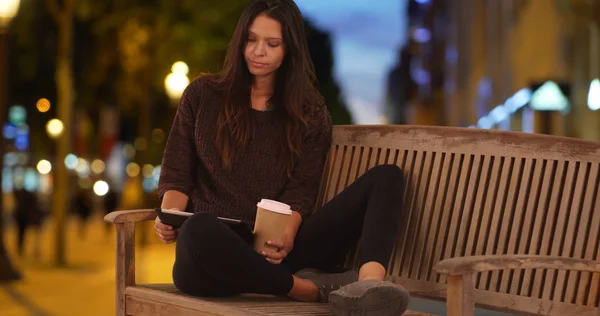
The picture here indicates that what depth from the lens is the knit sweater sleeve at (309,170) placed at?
5309 mm

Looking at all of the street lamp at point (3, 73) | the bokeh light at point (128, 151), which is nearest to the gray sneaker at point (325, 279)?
the street lamp at point (3, 73)

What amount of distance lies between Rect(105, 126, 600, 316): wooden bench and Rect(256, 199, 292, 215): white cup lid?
14.0 inches

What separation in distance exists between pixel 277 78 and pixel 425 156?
2.40 ft

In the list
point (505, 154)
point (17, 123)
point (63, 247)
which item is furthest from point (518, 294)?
point (17, 123)

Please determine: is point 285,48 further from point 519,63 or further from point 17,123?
point 17,123

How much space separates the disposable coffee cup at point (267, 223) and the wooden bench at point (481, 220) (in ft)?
0.74

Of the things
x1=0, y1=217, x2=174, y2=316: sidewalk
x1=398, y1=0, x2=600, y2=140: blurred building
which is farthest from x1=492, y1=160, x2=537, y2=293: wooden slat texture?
x1=398, y1=0, x2=600, y2=140: blurred building

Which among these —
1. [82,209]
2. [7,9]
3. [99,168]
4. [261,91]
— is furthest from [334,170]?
[99,168]

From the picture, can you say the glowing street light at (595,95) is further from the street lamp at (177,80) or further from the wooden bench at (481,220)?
the wooden bench at (481,220)

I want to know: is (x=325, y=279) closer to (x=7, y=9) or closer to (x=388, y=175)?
(x=388, y=175)

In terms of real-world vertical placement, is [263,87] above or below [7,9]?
below

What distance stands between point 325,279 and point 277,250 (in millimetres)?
257

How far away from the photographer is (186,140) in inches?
215

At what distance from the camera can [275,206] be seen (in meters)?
4.87
